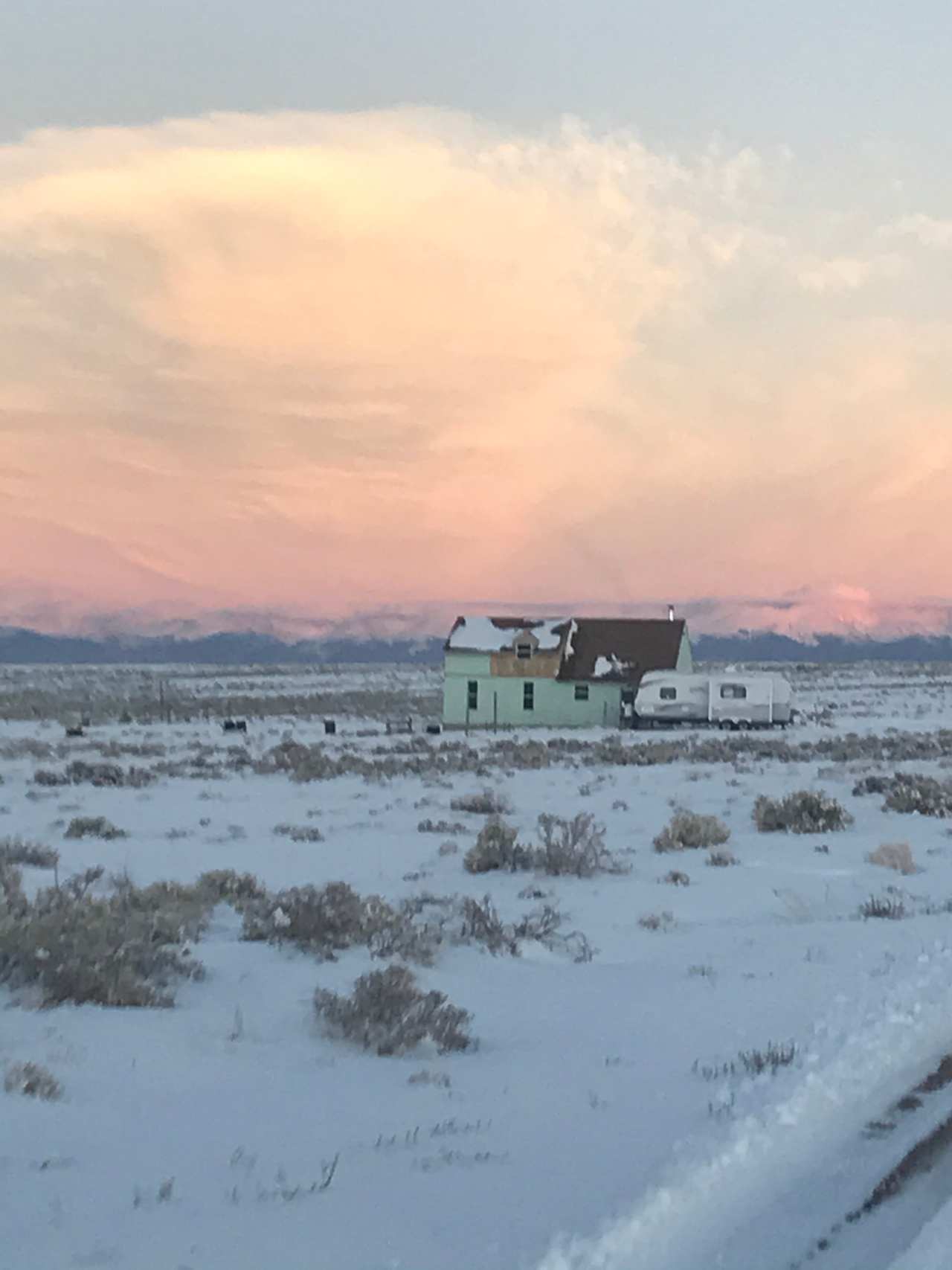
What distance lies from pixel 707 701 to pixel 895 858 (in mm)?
31353

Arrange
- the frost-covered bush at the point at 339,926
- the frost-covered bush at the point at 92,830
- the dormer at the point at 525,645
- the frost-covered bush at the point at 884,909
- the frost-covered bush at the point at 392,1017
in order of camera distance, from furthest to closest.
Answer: the dormer at the point at 525,645
the frost-covered bush at the point at 92,830
the frost-covered bush at the point at 884,909
the frost-covered bush at the point at 339,926
the frost-covered bush at the point at 392,1017

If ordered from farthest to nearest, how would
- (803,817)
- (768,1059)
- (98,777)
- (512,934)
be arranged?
(98,777) → (803,817) → (512,934) → (768,1059)

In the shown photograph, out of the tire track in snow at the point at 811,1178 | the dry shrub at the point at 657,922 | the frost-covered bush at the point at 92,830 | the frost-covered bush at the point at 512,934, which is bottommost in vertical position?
the frost-covered bush at the point at 92,830

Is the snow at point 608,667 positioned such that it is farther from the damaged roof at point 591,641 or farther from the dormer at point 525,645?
the dormer at point 525,645

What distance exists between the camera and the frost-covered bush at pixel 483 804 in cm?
2031

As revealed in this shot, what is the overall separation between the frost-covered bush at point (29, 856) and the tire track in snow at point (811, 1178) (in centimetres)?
982

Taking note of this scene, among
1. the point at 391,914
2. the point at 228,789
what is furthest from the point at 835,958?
the point at 228,789

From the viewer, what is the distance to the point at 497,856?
13.8 meters

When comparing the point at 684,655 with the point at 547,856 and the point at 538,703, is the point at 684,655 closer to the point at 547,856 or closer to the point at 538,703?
the point at 538,703

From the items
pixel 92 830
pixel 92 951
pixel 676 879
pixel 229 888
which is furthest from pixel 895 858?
pixel 92 830

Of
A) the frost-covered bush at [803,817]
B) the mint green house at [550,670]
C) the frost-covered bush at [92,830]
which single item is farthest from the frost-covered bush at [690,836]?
the mint green house at [550,670]

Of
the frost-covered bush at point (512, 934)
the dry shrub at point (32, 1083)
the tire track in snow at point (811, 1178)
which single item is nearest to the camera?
the tire track in snow at point (811, 1178)

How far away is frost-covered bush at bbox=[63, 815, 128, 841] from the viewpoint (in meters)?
16.9

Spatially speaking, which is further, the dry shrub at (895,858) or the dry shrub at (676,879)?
the dry shrub at (895,858)
